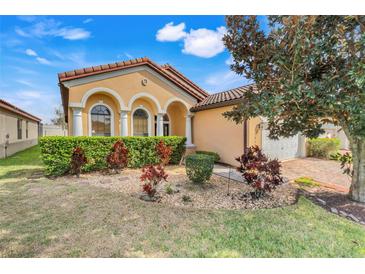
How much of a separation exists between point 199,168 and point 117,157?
4136 millimetres

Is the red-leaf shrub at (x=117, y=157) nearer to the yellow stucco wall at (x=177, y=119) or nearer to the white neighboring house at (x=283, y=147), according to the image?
the yellow stucco wall at (x=177, y=119)

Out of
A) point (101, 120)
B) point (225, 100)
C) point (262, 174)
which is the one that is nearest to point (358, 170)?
point (262, 174)

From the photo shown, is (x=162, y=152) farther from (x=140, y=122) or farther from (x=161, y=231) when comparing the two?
(x=161, y=231)

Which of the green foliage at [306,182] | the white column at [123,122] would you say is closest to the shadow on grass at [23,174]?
the white column at [123,122]

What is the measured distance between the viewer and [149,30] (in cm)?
649

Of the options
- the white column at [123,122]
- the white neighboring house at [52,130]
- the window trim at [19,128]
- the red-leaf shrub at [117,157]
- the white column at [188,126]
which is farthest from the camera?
the white neighboring house at [52,130]

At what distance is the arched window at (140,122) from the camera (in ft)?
45.5

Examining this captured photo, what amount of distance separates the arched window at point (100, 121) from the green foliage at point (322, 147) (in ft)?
48.2

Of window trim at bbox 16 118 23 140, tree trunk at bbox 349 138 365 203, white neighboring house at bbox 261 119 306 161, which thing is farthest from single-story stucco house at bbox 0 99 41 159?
tree trunk at bbox 349 138 365 203

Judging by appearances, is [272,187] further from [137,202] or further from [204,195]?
[137,202]

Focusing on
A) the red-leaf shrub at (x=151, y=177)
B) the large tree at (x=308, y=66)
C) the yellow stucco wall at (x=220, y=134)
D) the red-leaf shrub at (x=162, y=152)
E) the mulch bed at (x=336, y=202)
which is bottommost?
the mulch bed at (x=336, y=202)

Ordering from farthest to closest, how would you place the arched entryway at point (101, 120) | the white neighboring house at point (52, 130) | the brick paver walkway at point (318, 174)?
1. the white neighboring house at point (52, 130)
2. the arched entryway at point (101, 120)
3. the brick paver walkway at point (318, 174)

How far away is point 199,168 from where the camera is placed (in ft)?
23.6

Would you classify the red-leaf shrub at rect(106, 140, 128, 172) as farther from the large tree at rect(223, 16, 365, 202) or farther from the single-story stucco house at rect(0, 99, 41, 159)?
the single-story stucco house at rect(0, 99, 41, 159)
